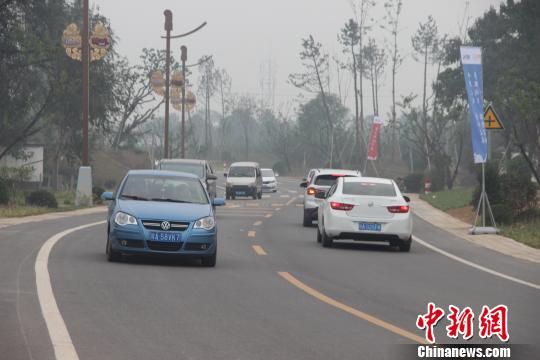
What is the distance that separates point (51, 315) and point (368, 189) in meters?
13.0

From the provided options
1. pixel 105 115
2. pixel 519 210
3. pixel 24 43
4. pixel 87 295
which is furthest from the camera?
pixel 105 115

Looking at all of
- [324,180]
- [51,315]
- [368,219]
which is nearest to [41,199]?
[324,180]

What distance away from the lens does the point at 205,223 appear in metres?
16.9

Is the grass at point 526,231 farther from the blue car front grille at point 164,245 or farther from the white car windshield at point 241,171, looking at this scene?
the white car windshield at point 241,171

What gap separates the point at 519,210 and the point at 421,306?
20.7 metres

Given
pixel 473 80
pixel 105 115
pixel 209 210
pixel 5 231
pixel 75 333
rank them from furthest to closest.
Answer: pixel 105 115
pixel 473 80
pixel 5 231
pixel 209 210
pixel 75 333

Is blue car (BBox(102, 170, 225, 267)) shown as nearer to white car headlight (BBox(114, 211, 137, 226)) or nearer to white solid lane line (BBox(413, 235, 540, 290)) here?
white car headlight (BBox(114, 211, 137, 226))

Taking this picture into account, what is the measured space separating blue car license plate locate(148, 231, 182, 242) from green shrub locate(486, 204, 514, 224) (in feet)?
54.3

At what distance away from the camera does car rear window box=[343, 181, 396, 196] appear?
22.9 m

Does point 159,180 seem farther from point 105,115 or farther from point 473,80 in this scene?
point 105,115

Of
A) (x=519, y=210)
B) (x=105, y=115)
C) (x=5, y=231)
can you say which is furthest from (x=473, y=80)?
(x=105, y=115)

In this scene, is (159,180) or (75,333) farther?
(159,180)

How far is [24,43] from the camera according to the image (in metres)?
45.4

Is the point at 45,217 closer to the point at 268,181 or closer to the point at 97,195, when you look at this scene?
the point at 97,195
